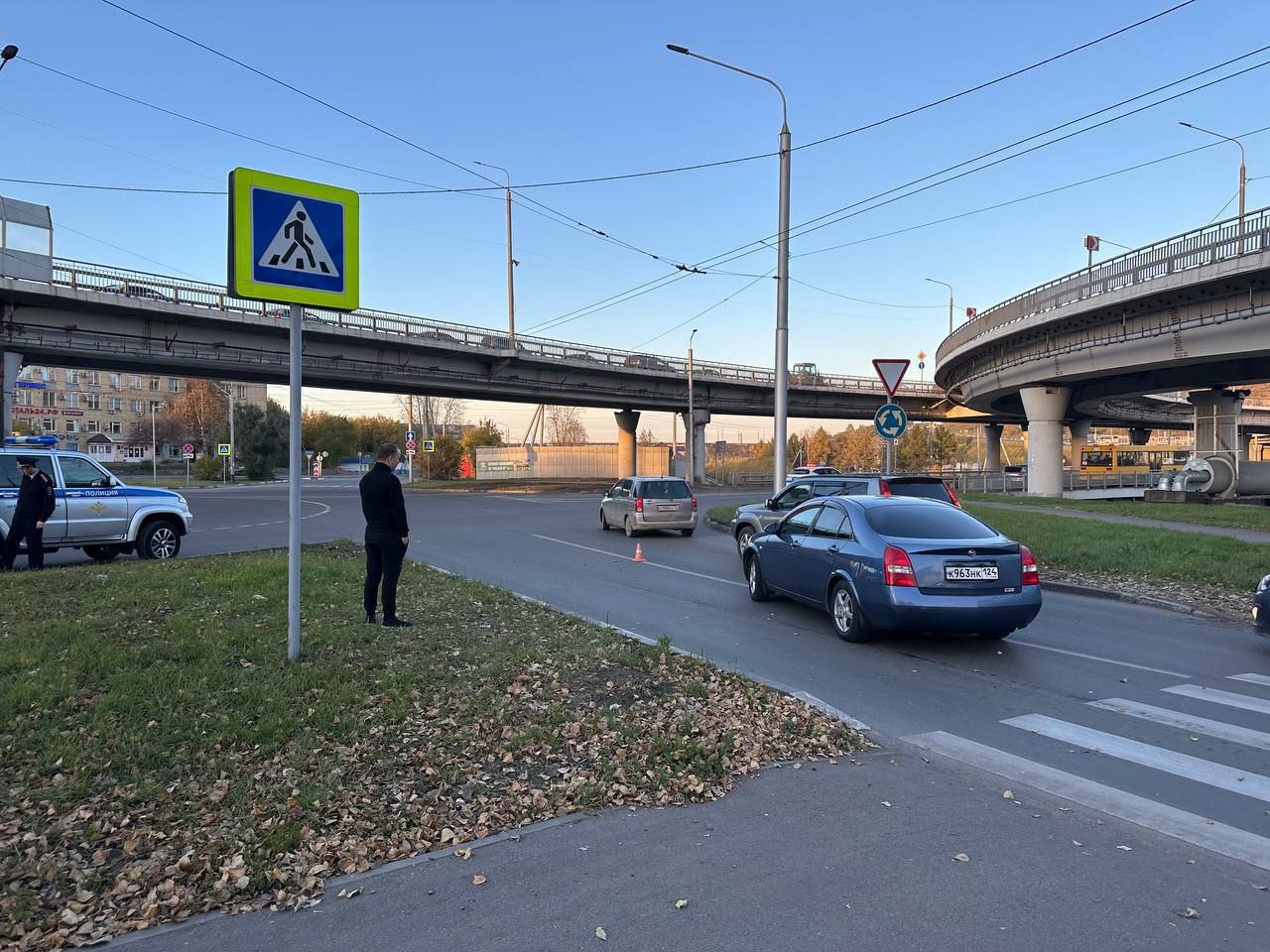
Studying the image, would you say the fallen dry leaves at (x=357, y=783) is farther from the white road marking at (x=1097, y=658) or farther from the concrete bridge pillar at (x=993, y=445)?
the concrete bridge pillar at (x=993, y=445)

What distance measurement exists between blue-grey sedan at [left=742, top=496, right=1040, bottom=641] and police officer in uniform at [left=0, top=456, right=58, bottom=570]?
33.9ft

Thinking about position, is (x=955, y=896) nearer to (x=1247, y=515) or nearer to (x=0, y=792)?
(x=0, y=792)

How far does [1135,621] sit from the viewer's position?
10398 mm

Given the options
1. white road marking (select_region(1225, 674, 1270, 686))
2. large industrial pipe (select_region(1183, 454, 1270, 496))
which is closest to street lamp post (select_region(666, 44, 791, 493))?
white road marking (select_region(1225, 674, 1270, 686))

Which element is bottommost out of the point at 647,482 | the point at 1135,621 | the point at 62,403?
the point at 1135,621

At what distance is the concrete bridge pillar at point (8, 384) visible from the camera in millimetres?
28027

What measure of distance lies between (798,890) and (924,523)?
5891 millimetres

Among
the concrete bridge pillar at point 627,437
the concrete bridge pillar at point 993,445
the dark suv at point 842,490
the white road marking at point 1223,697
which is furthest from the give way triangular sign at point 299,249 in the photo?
the concrete bridge pillar at point 993,445

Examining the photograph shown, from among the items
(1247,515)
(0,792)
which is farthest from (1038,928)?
(1247,515)

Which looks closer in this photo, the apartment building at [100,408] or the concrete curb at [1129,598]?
the concrete curb at [1129,598]

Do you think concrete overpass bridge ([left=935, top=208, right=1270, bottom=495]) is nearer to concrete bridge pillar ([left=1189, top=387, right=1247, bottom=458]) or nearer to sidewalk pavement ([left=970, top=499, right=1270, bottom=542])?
concrete bridge pillar ([left=1189, top=387, right=1247, bottom=458])

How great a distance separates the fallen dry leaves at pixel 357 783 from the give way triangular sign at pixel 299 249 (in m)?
2.93

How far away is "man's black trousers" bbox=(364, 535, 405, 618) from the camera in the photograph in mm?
8109

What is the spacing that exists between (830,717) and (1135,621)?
6.49 metres
